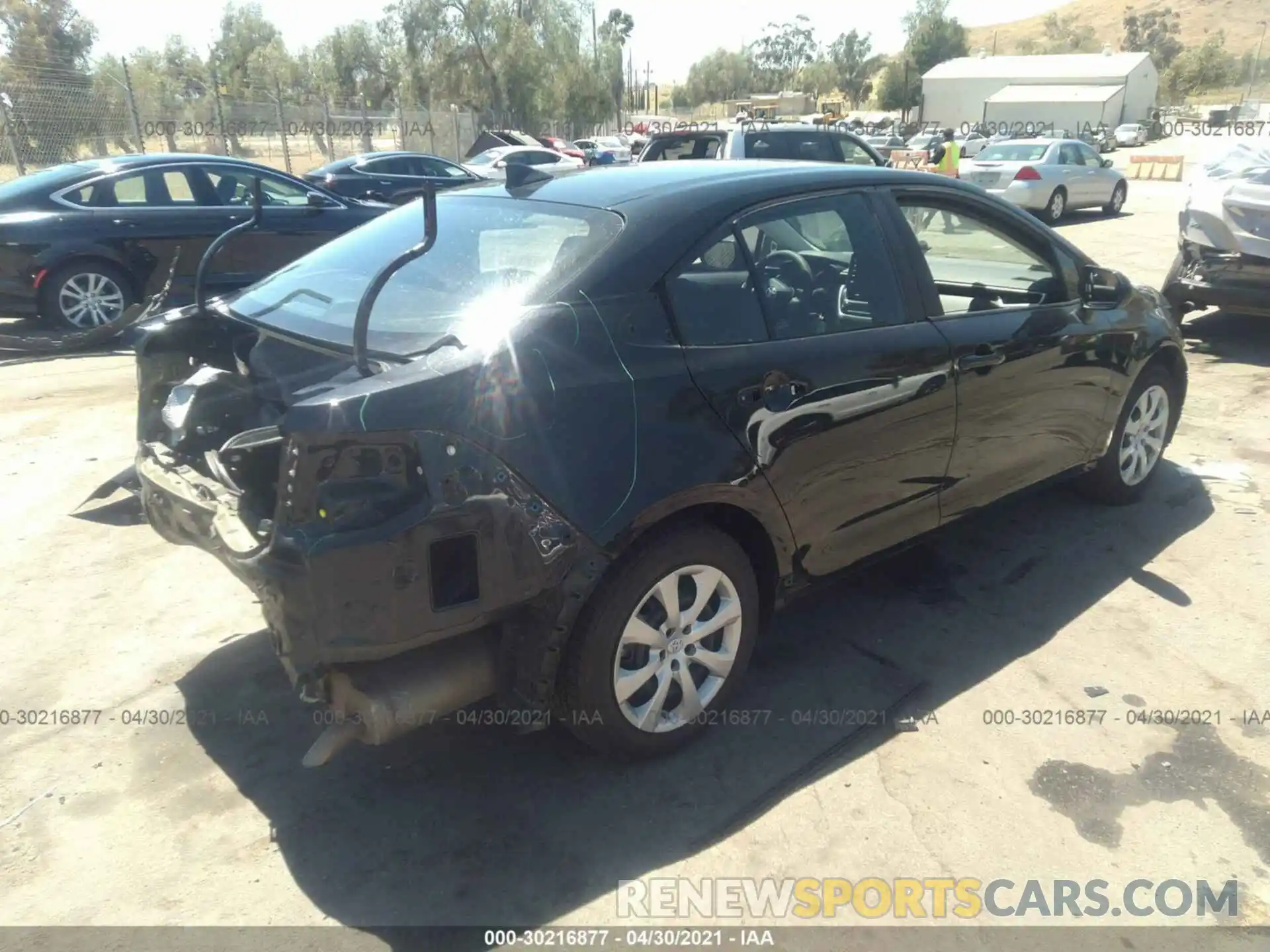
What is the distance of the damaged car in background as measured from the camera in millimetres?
7742

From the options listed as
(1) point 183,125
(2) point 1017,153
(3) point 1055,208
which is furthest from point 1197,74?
(1) point 183,125

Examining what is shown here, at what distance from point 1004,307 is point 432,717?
284cm

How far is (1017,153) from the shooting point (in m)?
18.8

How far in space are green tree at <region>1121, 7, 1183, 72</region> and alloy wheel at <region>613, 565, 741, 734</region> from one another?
12345 cm

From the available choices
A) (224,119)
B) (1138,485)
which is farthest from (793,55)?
(1138,485)

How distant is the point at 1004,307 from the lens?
3.99 m

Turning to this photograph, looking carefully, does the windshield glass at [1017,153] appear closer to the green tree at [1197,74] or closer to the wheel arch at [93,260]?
the wheel arch at [93,260]

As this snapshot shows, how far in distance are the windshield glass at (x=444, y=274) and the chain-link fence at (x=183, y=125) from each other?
615 inches

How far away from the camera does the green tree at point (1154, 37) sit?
10838 cm

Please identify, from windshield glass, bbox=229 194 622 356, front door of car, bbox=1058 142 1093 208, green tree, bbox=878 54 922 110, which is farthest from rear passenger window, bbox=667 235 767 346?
green tree, bbox=878 54 922 110

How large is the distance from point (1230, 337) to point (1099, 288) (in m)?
5.66

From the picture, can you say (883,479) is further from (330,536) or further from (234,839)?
(234,839)

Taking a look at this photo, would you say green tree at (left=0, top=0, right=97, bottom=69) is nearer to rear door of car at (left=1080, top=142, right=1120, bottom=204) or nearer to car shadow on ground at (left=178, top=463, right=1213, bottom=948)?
rear door of car at (left=1080, top=142, right=1120, bottom=204)

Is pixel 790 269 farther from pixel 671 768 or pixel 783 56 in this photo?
pixel 783 56
